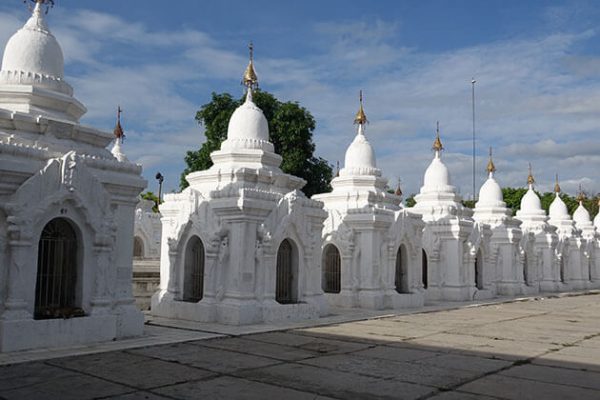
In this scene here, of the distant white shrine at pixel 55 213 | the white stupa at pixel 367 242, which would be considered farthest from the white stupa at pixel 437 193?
the distant white shrine at pixel 55 213

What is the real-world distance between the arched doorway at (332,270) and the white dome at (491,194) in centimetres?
1464

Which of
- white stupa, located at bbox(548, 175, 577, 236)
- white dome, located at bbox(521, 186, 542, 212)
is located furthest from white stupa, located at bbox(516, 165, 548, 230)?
white stupa, located at bbox(548, 175, 577, 236)

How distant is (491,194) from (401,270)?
42.9 ft

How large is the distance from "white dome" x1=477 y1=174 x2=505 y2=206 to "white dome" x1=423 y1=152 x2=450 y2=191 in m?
5.80

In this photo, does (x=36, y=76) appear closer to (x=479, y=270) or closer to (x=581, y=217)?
(x=479, y=270)

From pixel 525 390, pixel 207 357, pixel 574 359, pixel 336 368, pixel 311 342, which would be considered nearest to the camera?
pixel 525 390

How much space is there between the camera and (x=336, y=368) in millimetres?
10148

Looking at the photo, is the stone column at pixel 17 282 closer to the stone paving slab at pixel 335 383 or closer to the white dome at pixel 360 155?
the stone paving slab at pixel 335 383

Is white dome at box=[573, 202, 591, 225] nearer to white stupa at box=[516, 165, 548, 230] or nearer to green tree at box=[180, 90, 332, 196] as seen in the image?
white stupa at box=[516, 165, 548, 230]

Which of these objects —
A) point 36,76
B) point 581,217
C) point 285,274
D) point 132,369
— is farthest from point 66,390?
point 581,217

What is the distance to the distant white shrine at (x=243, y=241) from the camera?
16.1 meters

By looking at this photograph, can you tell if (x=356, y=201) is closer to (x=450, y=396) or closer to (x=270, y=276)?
(x=270, y=276)

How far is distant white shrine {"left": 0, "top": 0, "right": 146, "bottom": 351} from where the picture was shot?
11297 mm

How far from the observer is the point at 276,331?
14.5 metres
